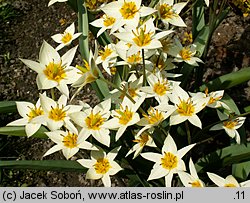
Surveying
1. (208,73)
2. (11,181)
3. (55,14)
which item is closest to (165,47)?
(208,73)

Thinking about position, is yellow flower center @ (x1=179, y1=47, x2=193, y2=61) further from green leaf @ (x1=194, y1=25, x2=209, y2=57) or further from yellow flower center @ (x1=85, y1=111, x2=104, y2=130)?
yellow flower center @ (x1=85, y1=111, x2=104, y2=130)

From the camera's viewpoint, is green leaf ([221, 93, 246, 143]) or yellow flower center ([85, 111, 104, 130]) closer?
yellow flower center ([85, 111, 104, 130])

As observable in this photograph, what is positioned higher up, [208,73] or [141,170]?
[208,73]

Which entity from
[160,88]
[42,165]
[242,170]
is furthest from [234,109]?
[42,165]

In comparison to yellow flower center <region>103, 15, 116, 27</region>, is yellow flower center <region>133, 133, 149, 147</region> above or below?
below

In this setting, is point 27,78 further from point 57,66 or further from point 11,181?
point 57,66

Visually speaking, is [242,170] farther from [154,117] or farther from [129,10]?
[129,10]

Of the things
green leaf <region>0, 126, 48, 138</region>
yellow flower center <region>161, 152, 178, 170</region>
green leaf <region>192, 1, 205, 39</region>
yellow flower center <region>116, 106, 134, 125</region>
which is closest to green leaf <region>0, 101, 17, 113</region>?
green leaf <region>0, 126, 48, 138</region>
